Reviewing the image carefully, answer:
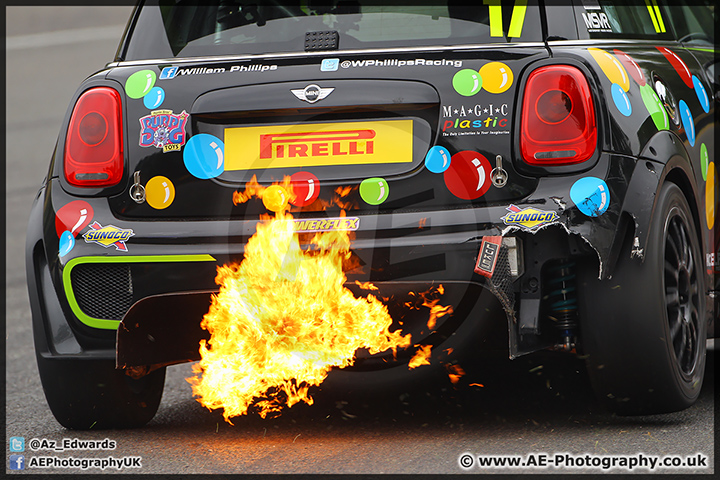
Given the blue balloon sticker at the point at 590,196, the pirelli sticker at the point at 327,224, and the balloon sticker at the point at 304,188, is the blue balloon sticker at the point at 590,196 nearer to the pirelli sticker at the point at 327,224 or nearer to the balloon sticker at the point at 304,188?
the pirelli sticker at the point at 327,224

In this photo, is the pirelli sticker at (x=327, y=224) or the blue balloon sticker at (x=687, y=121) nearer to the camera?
the pirelli sticker at (x=327, y=224)

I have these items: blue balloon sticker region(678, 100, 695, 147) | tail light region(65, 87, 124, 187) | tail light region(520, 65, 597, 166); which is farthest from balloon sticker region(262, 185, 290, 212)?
blue balloon sticker region(678, 100, 695, 147)

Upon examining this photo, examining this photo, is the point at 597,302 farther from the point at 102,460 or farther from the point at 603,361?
the point at 102,460

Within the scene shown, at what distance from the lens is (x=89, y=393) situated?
4.33m

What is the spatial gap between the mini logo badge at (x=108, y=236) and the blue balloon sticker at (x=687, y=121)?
214cm

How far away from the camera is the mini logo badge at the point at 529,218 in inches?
145

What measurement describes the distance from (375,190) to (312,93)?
405mm

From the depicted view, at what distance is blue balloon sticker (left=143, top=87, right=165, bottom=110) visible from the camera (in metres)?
3.96

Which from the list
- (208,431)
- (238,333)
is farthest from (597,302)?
(208,431)

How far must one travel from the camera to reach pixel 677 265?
4156mm

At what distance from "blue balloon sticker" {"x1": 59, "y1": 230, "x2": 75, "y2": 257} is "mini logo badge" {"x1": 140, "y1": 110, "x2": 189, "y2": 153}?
0.41m

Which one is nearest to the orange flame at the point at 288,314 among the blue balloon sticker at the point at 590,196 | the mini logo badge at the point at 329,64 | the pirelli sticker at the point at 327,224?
the pirelli sticker at the point at 327,224

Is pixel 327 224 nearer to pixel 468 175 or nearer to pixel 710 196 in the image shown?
pixel 468 175

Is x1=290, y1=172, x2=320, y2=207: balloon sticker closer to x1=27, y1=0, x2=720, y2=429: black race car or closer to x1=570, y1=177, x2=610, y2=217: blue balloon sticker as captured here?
x1=27, y1=0, x2=720, y2=429: black race car
